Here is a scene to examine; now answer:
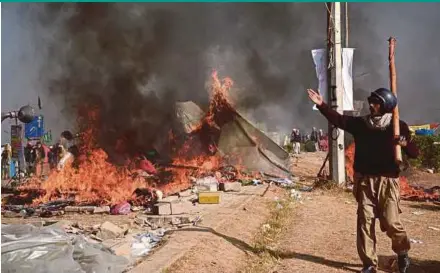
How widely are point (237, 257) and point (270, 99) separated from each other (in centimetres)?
1425

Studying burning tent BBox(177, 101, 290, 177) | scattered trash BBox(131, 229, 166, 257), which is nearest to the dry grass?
scattered trash BBox(131, 229, 166, 257)

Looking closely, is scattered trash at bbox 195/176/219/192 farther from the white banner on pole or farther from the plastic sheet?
the plastic sheet

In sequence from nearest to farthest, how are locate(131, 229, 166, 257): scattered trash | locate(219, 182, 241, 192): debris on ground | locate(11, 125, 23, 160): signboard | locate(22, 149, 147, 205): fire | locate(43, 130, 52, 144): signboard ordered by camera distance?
locate(131, 229, 166, 257): scattered trash
locate(22, 149, 147, 205): fire
locate(219, 182, 241, 192): debris on ground
locate(11, 125, 23, 160): signboard
locate(43, 130, 52, 144): signboard

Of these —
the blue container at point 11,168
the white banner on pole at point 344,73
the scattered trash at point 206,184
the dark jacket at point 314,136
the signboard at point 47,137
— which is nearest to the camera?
the scattered trash at point 206,184

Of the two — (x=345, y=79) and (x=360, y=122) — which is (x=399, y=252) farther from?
(x=345, y=79)

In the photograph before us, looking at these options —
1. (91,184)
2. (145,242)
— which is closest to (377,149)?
(145,242)

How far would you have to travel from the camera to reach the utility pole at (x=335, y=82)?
11.2 meters

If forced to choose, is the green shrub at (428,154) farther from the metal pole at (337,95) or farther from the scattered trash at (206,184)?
the scattered trash at (206,184)

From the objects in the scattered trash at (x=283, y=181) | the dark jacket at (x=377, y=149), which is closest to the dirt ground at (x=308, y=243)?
the dark jacket at (x=377, y=149)

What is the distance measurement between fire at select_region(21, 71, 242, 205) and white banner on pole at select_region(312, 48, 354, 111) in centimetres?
389

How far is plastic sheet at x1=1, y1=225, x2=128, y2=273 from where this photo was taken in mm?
3799

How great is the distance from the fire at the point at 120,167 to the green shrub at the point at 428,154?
739cm

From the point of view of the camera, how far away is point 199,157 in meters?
14.5

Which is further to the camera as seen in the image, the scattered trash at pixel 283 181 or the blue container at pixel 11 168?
the blue container at pixel 11 168
